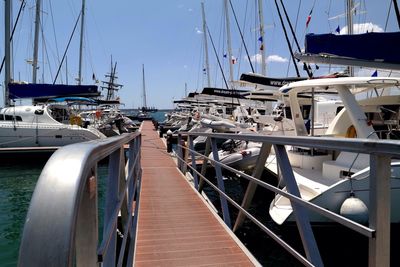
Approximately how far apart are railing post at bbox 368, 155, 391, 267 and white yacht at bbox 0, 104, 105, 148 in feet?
57.7

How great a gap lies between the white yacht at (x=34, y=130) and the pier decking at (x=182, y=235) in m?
12.4

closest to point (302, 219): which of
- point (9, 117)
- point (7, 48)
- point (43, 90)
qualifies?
point (9, 117)

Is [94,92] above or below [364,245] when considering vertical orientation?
above

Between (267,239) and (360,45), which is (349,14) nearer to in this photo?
(360,45)

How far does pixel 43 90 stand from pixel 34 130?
8.45ft

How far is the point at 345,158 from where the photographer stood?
24.8ft

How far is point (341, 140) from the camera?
6.11 ft

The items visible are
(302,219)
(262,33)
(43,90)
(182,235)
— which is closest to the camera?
(302,219)

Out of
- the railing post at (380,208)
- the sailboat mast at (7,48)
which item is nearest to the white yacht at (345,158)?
the railing post at (380,208)

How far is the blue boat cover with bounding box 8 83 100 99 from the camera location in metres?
19.3

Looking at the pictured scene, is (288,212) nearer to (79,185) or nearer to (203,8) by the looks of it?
(79,185)

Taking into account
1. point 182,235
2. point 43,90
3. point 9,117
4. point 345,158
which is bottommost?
point 182,235

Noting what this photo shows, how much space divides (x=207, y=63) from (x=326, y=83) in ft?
107

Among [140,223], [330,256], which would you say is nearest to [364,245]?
[330,256]
